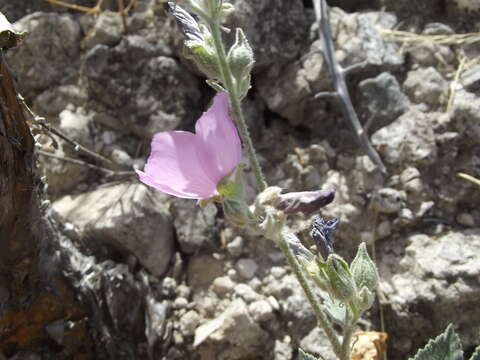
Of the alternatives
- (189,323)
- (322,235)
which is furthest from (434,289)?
(189,323)

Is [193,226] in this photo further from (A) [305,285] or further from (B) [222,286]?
(A) [305,285]

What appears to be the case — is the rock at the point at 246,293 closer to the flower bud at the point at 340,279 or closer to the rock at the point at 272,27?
the flower bud at the point at 340,279

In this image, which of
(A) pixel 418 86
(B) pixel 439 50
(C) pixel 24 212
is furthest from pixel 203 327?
(B) pixel 439 50

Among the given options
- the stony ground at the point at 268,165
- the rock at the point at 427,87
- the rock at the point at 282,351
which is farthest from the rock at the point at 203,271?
the rock at the point at 427,87

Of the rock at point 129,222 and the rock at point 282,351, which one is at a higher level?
the rock at point 129,222

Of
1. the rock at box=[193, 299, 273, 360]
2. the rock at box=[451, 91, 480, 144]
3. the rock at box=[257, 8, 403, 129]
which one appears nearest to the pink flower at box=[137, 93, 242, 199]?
the rock at box=[193, 299, 273, 360]

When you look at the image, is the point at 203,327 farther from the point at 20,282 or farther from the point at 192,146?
the point at 192,146

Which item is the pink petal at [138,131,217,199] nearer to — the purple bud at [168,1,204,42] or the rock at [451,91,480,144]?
the purple bud at [168,1,204,42]
